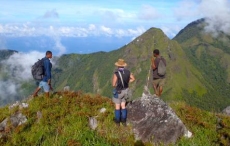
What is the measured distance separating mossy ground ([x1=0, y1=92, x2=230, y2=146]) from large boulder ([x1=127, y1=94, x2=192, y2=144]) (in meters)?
0.36

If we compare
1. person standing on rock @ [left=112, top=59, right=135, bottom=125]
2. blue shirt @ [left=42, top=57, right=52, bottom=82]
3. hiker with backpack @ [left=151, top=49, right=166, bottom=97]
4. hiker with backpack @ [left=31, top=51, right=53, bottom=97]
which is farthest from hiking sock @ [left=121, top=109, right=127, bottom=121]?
blue shirt @ [left=42, top=57, right=52, bottom=82]

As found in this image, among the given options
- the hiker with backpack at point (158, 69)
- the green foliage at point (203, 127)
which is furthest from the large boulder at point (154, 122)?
the hiker with backpack at point (158, 69)

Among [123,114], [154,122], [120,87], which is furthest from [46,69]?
[154,122]

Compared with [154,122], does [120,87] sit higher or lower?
higher

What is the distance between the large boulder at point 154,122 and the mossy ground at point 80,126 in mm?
364

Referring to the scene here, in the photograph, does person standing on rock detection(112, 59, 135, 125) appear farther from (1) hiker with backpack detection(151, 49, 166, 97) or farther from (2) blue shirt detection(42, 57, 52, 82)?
(2) blue shirt detection(42, 57, 52, 82)

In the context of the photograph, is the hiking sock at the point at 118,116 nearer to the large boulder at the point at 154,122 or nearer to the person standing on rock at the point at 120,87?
the person standing on rock at the point at 120,87

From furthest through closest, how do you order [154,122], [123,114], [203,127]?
Answer: [203,127]
[123,114]
[154,122]

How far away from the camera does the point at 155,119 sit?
11227mm

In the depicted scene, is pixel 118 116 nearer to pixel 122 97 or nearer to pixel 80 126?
pixel 122 97

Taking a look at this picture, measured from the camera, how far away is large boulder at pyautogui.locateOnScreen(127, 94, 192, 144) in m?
10.6

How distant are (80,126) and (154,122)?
2.97m

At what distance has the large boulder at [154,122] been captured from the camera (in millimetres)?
10578

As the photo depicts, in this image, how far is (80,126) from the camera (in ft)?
36.5
